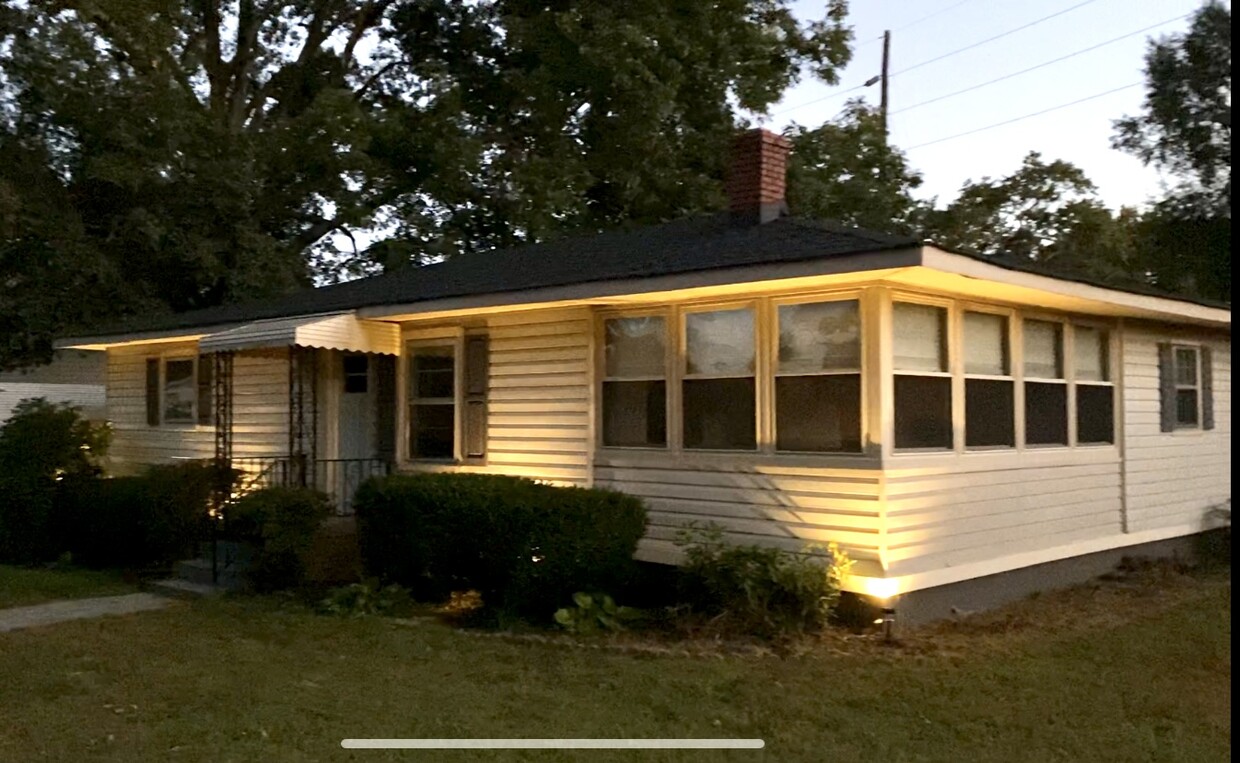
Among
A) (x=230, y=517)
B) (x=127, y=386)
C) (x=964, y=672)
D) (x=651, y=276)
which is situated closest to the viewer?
(x=964, y=672)

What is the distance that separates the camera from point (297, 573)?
10.5 meters

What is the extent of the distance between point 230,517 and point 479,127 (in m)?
15.1

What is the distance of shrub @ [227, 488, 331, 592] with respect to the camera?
10242 millimetres

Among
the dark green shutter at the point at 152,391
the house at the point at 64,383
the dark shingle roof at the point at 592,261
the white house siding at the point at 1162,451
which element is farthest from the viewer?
the house at the point at 64,383

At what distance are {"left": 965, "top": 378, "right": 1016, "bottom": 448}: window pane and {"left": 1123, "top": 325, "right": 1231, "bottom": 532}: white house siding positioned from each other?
7.49 ft

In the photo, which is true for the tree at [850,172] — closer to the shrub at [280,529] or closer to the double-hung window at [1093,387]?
A: the double-hung window at [1093,387]

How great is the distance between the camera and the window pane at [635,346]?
395 inches

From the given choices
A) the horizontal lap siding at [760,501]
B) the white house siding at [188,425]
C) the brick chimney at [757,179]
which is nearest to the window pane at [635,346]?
the horizontal lap siding at [760,501]

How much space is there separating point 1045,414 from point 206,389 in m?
10.2

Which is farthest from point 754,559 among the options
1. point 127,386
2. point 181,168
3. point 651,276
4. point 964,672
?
point 181,168

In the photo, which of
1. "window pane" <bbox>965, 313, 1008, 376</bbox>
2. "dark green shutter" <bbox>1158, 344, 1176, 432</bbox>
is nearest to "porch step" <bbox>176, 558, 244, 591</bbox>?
"window pane" <bbox>965, 313, 1008, 376</bbox>

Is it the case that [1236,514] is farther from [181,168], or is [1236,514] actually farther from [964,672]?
[181,168]

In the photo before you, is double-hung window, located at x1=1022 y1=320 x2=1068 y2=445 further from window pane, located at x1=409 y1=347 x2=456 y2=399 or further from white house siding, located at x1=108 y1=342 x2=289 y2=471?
white house siding, located at x1=108 y1=342 x2=289 y2=471

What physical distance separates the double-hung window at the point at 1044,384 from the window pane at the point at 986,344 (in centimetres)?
37
